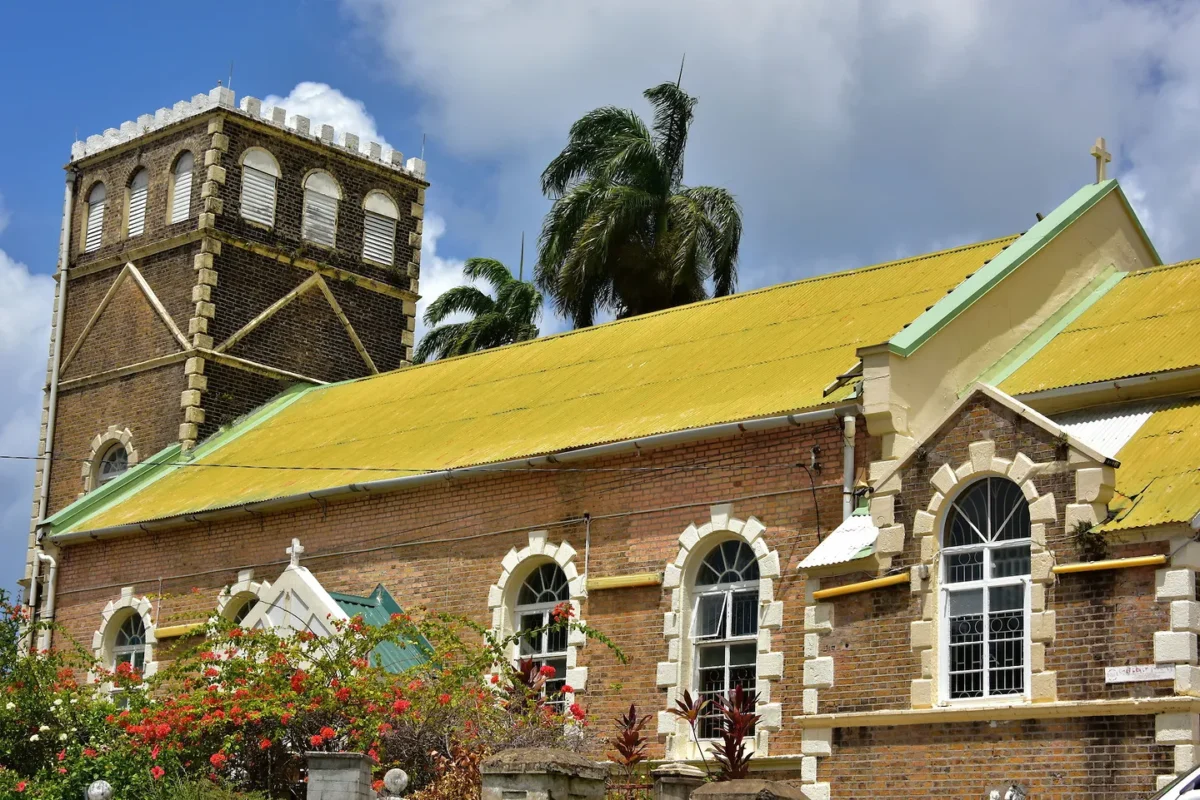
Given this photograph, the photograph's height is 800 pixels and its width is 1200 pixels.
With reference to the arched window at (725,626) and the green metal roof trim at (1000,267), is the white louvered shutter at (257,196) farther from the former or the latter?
the green metal roof trim at (1000,267)

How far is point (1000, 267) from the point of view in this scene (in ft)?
Answer: 80.2

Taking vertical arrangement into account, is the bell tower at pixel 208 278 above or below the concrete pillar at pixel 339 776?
above

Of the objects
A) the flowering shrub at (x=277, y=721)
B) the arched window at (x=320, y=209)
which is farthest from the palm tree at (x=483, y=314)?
the flowering shrub at (x=277, y=721)

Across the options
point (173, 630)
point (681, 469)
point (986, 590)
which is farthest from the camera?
point (173, 630)

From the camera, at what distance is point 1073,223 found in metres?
25.6

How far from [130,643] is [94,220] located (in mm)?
11008

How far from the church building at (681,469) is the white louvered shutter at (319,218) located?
0.21 feet

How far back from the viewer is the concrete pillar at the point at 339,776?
60.2 feet

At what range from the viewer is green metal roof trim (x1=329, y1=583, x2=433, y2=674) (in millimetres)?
25391

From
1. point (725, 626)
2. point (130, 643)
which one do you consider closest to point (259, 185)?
point (130, 643)

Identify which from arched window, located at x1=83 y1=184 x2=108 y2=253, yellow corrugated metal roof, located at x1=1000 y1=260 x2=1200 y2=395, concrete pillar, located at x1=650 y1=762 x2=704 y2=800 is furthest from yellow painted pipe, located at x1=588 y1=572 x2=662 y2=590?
arched window, located at x1=83 y1=184 x2=108 y2=253

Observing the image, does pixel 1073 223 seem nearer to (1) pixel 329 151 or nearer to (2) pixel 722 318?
A: (2) pixel 722 318

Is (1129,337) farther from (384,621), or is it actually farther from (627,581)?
(384,621)

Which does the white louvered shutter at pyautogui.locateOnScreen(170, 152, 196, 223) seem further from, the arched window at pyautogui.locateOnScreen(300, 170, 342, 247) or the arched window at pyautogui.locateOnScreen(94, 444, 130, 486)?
the arched window at pyautogui.locateOnScreen(94, 444, 130, 486)
